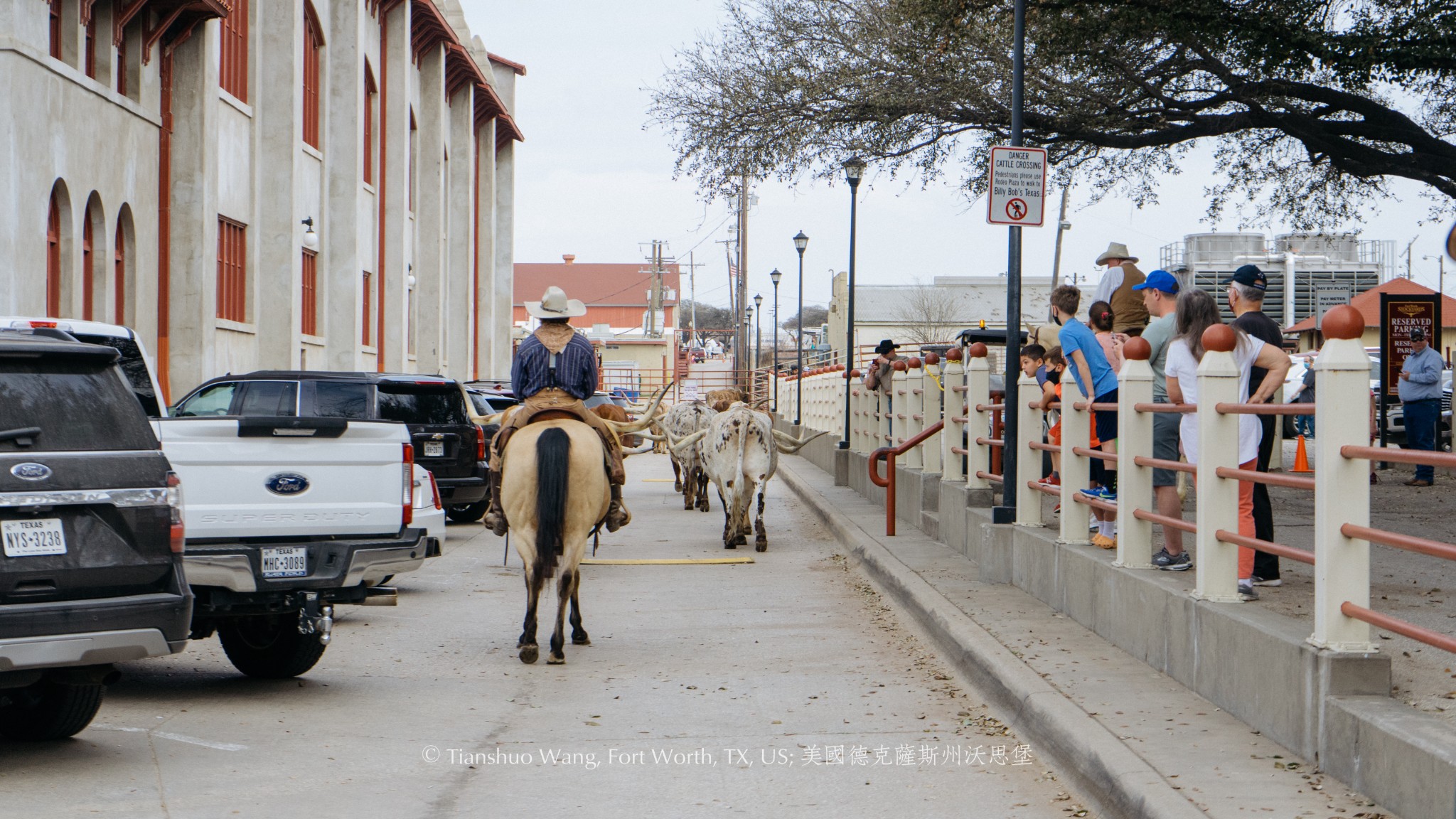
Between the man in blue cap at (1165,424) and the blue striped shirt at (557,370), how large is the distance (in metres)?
3.65

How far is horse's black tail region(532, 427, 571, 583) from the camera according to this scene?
30.7 ft

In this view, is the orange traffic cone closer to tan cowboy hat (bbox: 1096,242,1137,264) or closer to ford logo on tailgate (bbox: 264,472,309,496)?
tan cowboy hat (bbox: 1096,242,1137,264)

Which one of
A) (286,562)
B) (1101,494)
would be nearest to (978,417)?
(1101,494)

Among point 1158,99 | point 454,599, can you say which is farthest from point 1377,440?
point 454,599

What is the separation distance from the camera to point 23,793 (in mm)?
6074

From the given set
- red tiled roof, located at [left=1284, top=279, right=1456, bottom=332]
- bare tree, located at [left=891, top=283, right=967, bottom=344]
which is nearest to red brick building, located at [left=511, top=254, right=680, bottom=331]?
bare tree, located at [left=891, top=283, right=967, bottom=344]

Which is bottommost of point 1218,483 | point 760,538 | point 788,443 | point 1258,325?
point 760,538

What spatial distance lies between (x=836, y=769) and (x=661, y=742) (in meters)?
0.97

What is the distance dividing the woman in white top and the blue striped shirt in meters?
3.75

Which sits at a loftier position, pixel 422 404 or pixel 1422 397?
pixel 1422 397

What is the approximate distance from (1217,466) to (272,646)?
535 cm

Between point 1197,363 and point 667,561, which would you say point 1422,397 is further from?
point 1197,363

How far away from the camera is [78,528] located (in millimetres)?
6297

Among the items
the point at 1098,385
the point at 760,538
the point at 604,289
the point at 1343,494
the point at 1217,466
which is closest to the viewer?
the point at 1343,494
